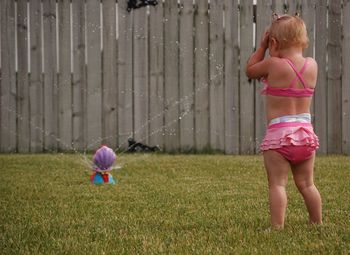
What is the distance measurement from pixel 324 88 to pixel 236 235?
4.25 m

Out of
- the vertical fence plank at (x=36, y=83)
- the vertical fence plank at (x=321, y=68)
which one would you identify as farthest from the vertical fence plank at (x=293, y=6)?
the vertical fence plank at (x=36, y=83)

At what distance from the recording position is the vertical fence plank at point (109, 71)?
664cm

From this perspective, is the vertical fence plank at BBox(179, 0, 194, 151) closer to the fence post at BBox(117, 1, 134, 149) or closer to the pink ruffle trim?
the fence post at BBox(117, 1, 134, 149)

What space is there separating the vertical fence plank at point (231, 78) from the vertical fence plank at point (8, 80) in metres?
2.12

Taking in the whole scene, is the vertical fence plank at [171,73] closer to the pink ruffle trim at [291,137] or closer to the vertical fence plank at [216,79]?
the vertical fence plank at [216,79]

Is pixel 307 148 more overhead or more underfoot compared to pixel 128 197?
more overhead

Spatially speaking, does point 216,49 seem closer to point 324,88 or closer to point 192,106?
point 192,106

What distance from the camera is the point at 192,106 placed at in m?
6.64

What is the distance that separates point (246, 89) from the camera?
6684 mm

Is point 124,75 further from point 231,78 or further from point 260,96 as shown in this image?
point 260,96

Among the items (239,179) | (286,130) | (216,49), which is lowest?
(239,179)

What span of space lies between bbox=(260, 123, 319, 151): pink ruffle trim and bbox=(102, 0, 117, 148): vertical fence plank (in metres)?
3.85

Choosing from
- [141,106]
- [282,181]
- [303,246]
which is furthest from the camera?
[141,106]

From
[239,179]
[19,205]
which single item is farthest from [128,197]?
[239,179]
